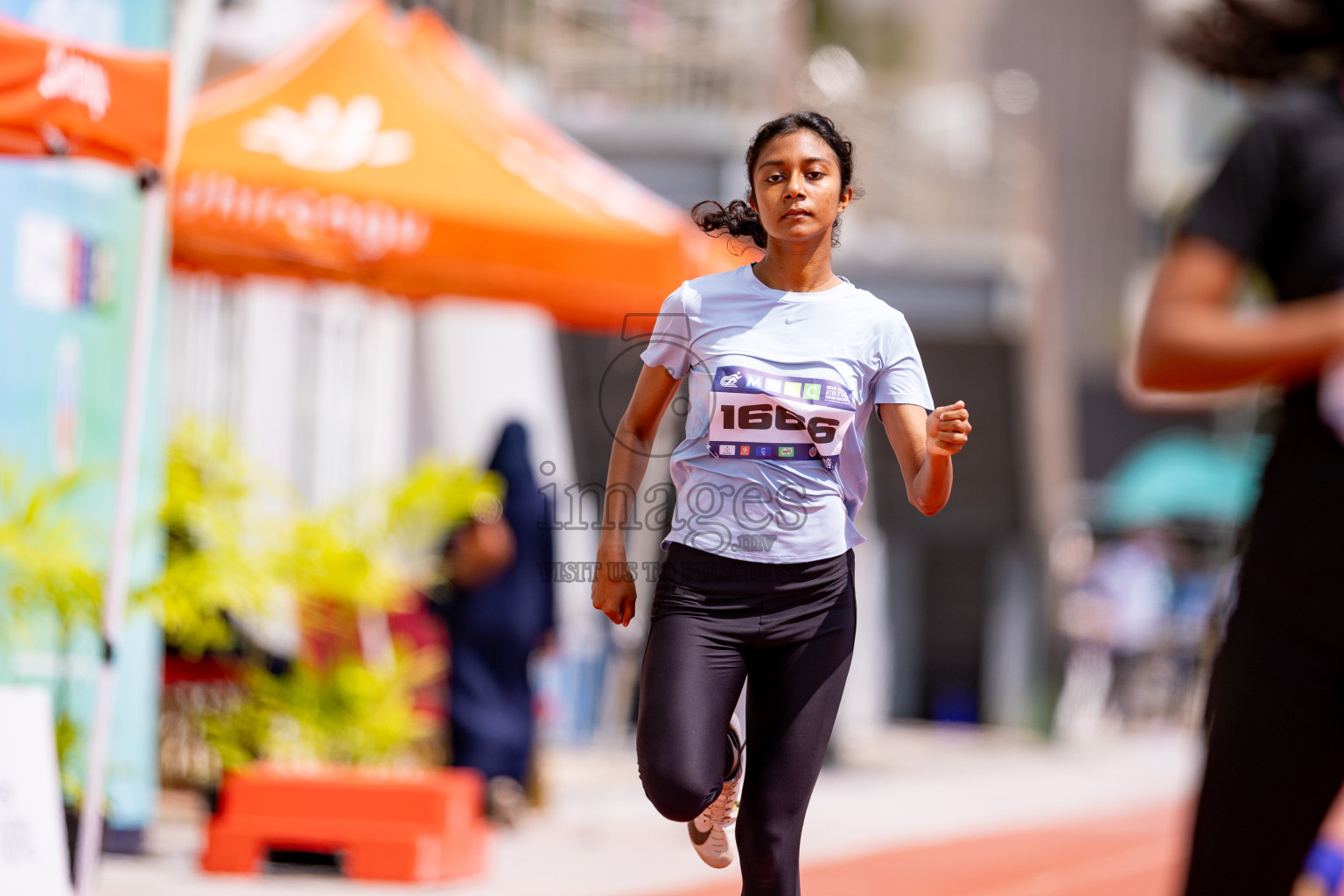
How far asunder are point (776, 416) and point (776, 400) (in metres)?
0.03

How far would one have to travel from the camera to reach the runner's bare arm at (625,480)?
3.55 meters

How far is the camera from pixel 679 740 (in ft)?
11.3

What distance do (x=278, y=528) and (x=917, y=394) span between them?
502 cm

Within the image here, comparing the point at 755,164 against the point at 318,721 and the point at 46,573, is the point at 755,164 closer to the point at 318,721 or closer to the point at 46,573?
the point at 46,573

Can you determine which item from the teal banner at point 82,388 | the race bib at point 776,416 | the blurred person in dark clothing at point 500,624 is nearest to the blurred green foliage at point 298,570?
the teal banner at point 82,388

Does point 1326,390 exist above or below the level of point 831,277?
below

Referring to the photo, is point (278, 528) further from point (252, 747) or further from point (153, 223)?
Answer: point (153, 223)

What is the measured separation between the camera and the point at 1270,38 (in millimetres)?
2895

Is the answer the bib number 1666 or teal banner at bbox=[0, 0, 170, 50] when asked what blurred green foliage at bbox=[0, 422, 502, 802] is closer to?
teal banner at bbox=[0, 0, 170, 50]

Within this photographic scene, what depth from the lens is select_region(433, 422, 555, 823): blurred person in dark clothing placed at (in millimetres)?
9781

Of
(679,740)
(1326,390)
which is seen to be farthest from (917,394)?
(1326,390)

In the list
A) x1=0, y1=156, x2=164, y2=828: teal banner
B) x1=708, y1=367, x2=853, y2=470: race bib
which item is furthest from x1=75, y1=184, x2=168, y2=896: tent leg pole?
x1=708, y1=367, x2=853, y2=470: race bib

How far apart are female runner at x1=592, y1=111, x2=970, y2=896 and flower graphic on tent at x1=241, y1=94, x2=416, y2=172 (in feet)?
15.2

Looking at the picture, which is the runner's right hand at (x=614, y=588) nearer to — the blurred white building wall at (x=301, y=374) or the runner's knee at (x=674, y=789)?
the runner's knee at (x=674, y=789)
